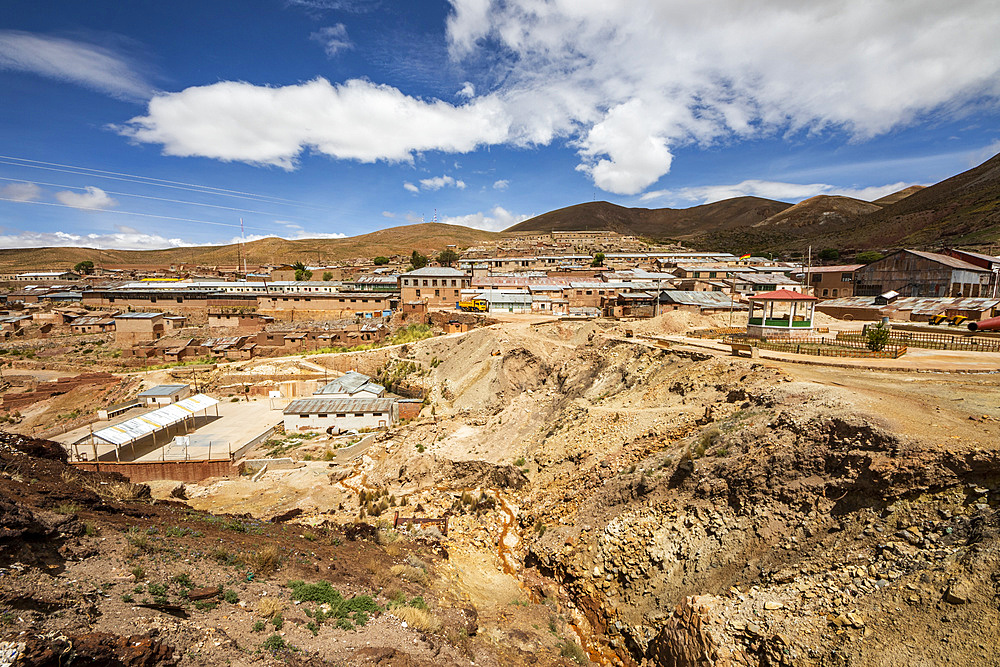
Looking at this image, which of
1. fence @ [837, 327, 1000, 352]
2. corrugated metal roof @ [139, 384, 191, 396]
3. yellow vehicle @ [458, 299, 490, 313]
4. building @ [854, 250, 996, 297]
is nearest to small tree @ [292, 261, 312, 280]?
yellow vehicle @ [458, 299, 490, 313]

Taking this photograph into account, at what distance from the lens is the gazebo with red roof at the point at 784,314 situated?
24.8 metres

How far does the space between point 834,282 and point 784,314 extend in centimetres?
4057

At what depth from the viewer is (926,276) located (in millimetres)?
43625

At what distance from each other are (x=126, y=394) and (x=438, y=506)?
121 ft

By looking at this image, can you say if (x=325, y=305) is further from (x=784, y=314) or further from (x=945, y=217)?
(x=945, y=217)

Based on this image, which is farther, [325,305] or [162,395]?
[325,305]

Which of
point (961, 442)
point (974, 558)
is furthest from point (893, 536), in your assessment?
point (961, 442)

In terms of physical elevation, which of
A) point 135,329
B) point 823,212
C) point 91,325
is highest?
point 823,212

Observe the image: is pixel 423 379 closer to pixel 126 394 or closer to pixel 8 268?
pixel 126 394

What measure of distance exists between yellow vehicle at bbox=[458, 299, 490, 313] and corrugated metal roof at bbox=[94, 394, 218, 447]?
31.4 m

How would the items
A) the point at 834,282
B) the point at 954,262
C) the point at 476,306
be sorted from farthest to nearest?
the point at 476,306 < the point at 834,282 < the point at 954,262

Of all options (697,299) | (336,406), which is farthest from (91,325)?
(697,299)

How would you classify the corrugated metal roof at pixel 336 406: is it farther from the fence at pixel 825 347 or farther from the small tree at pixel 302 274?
the small tree at pixel 302 274

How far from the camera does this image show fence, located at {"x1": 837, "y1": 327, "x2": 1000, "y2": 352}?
20.7 m
